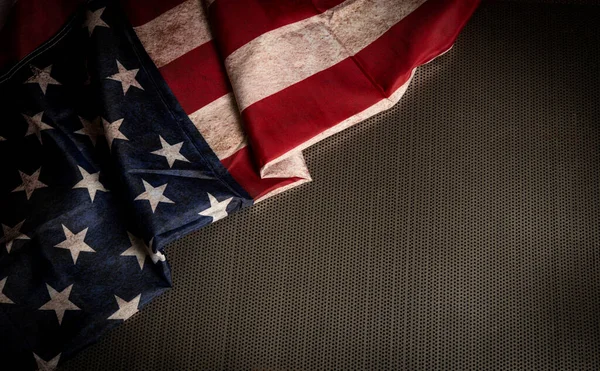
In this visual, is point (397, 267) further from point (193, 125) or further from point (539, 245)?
point (193, 125)

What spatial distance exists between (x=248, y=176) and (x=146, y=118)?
0.79 ft

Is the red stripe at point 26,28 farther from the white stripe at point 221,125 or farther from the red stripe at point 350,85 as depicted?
the red stripe at point 350,85

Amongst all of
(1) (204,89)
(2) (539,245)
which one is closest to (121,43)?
(1) (204,89)

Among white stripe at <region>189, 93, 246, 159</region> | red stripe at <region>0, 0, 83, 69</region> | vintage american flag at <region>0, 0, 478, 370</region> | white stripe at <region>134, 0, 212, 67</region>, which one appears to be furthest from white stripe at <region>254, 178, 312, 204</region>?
red stripe at <region>0, 0, 83, 69</region>

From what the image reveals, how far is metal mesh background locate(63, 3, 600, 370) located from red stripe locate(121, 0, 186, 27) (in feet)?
1.53

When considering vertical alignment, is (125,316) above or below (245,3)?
below

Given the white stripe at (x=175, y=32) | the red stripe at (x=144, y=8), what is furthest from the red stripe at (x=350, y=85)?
the red stripe at (x=144, y=8)

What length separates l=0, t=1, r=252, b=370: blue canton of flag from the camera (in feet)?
3.45

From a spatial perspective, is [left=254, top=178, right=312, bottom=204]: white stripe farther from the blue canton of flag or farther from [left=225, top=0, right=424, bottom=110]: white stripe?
[left=225, top=0, right=424, bottom=110]: white stripe

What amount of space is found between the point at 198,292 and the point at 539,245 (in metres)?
0.71

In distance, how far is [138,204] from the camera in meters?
1.08

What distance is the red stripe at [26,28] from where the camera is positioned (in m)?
1.18

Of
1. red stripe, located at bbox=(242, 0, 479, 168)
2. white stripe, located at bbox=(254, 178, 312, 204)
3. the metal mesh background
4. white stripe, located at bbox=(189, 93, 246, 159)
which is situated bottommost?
the metal mesh background

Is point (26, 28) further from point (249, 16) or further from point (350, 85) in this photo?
point (350, 85)
